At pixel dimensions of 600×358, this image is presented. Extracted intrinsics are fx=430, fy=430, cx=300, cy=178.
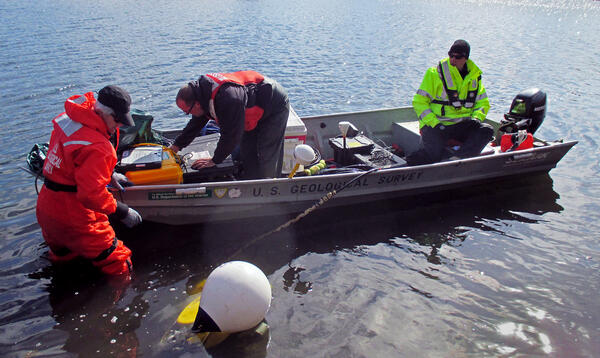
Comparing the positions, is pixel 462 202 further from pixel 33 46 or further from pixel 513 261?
pixel 33 46

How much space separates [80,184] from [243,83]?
2.12m

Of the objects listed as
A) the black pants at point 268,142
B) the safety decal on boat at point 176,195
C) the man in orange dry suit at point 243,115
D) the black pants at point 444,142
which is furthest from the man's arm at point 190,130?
the black pants at point 444,142

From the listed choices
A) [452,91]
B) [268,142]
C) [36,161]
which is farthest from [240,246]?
[452,91]

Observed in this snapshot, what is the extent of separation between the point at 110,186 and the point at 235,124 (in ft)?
4.78

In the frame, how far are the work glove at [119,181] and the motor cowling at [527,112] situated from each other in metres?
5.95

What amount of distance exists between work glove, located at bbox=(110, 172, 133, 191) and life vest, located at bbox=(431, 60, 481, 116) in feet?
14.6

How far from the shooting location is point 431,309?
14.9 ft

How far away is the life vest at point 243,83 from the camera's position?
15.0ft

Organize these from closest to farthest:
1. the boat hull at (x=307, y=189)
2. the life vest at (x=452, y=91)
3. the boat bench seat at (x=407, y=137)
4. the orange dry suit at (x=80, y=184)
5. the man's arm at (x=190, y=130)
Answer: the orange dry suit at (x=80, y=184) → the boat hull at (x=307, y=189) → the man's arm at (x=190, y=130) → the life vest at (x=452, y=91) → the boat bench seat at (x=407, y=137)

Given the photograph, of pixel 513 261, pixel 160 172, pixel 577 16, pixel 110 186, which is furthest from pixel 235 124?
pixel 577 16

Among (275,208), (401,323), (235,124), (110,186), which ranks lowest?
(401,323)

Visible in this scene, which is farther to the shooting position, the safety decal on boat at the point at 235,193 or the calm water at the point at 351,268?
the safety decal on boat at the point at 235,193

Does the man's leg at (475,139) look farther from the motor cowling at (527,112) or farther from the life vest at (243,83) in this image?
the life vest at (243,83)

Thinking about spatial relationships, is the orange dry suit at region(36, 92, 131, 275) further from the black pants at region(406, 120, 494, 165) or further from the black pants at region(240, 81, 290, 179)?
the black pants at region(406, 120, 494, 165)
